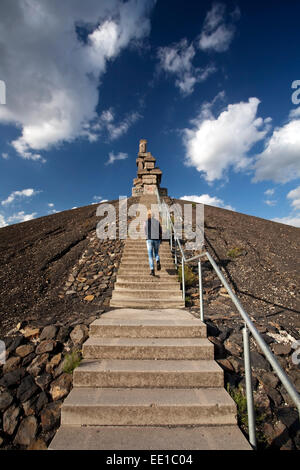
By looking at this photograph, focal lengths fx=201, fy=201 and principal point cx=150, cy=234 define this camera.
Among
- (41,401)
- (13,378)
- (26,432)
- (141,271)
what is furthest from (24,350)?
(141,271)

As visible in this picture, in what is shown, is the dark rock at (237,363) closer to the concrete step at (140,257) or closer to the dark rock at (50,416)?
the dark rock at (50,416)

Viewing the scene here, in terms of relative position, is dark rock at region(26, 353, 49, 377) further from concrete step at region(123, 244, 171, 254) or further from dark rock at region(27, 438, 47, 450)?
concrete step at region(123, 244, 171, 254)

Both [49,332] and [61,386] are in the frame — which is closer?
[61,386]

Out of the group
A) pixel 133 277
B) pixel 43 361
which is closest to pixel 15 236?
pixel 133 277

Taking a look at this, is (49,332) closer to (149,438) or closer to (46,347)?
(46,347)

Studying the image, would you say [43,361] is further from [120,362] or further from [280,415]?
[280,415]

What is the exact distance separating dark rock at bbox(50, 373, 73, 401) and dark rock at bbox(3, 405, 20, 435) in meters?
0.39

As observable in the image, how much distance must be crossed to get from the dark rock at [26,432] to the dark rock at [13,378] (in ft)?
1.79

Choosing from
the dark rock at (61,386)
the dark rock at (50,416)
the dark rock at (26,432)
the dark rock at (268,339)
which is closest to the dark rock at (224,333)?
the dark rock at (268,339)

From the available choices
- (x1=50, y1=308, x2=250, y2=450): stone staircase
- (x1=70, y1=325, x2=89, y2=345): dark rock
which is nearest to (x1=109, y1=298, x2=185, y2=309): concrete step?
(x1=70, y1=325, x2=89, y2=345): dark rock

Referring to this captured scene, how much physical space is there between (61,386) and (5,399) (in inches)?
26.0

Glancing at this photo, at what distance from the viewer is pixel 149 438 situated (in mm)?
2018
